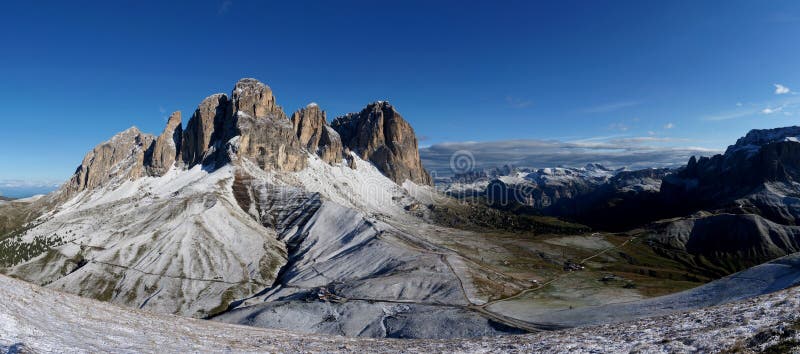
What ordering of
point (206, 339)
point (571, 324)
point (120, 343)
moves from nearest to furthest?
point (120, 343), point (206, 339), point (571, 324)

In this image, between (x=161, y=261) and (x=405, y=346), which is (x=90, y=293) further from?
(x=405, y=346)

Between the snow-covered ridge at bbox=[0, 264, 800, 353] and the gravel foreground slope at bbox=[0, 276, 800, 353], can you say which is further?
the snow-covered ridge at bbox=[0, 264, 800, 353]

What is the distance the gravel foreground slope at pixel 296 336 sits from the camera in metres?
25.4

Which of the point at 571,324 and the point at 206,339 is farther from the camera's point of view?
the point at 571,324

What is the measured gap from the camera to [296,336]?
42.5 m

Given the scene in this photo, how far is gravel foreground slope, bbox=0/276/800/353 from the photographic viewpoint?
999 inches

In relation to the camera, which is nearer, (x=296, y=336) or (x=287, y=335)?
(x=296, y=336)

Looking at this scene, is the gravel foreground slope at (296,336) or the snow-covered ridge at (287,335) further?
the snow-covered ridge at (287,335)

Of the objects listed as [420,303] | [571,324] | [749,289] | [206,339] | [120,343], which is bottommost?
[420,303]

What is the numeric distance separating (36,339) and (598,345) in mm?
38737

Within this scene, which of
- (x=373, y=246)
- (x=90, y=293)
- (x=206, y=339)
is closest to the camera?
(x=206, y=339)

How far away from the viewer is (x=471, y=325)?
292ft

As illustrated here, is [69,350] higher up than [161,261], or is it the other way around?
[69,350]

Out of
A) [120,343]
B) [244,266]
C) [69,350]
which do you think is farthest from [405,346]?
[244,266]
